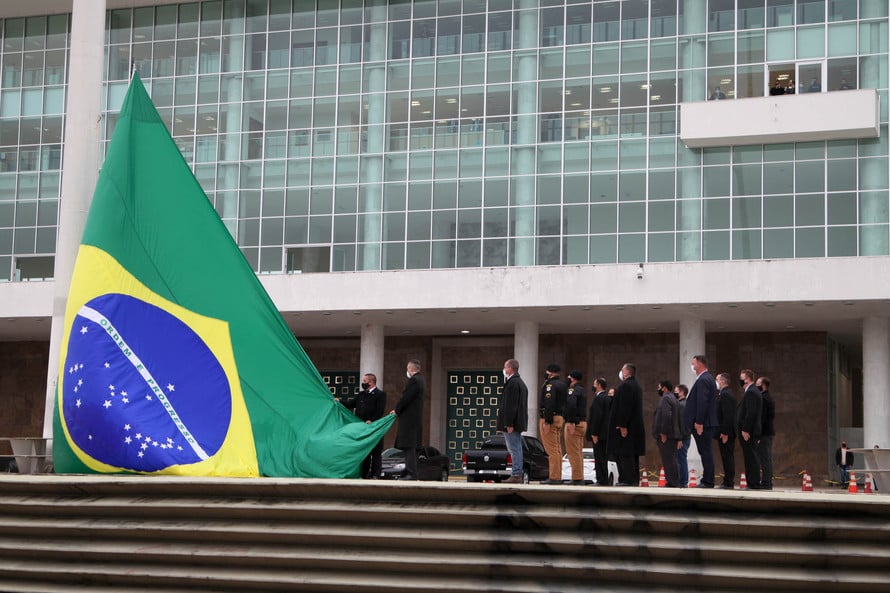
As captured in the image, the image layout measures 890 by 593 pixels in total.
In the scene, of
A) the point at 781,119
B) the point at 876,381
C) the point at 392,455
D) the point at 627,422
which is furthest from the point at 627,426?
the point at 876,381

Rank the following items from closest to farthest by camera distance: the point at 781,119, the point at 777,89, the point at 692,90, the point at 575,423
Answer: the point at 575,423
the point at 781,119
the point at 777,89
the point at 692,90

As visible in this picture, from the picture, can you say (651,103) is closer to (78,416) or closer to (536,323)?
(536,323)

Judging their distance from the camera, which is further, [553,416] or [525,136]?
[525,136]

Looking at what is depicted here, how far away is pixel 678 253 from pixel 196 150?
54.2ft

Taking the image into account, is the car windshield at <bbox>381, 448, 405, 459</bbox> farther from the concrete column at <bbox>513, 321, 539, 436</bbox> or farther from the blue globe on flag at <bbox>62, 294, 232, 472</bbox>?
the blue globe on flag at <bbox>62, 294, 232, 472</bbox>

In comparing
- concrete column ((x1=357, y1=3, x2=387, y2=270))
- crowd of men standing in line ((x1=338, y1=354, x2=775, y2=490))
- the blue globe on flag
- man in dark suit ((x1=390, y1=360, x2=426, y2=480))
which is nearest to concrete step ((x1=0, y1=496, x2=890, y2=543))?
the blue globe on flag

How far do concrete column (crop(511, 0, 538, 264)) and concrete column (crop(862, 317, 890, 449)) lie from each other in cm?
1064

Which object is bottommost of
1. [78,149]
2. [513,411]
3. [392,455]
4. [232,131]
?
[392,455]

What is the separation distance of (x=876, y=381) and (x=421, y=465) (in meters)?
15.5

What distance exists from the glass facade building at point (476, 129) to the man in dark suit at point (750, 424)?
1809 centimetres

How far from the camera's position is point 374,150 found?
39031 millimetres

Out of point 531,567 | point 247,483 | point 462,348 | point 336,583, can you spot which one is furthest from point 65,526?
point 462,348

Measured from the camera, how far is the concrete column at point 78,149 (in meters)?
23.0

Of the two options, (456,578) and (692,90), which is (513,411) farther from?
(692,90)
